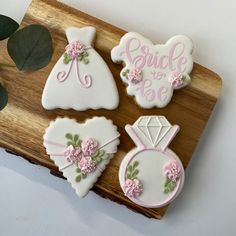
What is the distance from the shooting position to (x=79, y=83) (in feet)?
3.25

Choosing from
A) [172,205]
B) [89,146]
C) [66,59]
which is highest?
[66,59]

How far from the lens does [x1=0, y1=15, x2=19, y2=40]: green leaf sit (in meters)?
0.95

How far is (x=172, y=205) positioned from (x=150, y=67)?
30 cm

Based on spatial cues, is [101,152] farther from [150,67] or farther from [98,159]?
[150,67]

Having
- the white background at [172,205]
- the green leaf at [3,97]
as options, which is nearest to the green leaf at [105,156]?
the white background at [172,205]

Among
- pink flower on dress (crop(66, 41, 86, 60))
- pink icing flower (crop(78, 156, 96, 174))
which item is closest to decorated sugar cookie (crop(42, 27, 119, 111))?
pink flower on dress (crop(66, 41, 86, 60))

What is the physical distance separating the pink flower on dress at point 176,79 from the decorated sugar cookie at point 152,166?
82 mm

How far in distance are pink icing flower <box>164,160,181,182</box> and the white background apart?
8 cm

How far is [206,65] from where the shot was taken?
3.51 feet

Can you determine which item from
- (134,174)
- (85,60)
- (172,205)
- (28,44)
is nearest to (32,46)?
(28,44)

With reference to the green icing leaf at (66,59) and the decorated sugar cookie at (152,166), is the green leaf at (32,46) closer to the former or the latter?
the green icing leaf at (66,59)

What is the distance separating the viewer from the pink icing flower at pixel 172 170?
97cm

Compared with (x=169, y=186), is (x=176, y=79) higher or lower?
higher

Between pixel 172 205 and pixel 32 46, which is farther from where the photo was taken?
pixel 172 205
